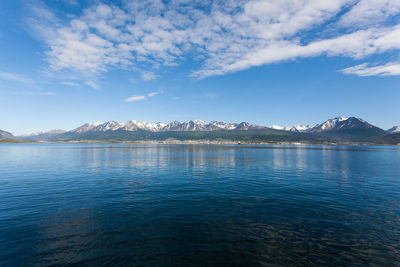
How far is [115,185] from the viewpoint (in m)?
35.9

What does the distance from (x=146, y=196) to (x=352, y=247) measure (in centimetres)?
2524

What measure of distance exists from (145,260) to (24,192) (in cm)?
3154

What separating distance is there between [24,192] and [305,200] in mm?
46272

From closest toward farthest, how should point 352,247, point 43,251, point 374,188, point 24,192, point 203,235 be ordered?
1. point 43,251
2. point 352,247
3. point 203,235
4. point 24,192
5. point 374,188

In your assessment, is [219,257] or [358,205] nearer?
[219,257]

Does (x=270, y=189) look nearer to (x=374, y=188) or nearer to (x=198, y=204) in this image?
(x=198, y=204)

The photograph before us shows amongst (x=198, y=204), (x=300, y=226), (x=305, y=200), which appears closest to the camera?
(x=300, y=226)

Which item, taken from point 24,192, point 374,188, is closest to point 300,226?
point 374,188

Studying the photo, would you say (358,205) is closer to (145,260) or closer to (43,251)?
(145,260)

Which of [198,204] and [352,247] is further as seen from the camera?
[198,204]

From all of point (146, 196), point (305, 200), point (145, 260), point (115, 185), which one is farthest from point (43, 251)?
point (305, 200)

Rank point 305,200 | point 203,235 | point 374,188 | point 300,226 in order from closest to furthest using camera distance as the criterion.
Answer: point 203,235 → point 300,226 → point 305,200 → point 374,188

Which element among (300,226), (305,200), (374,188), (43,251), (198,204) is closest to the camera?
(43,251)

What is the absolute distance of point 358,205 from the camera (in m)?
25.6
